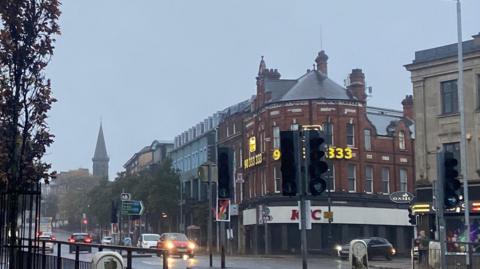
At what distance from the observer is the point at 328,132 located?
6481 centimetres

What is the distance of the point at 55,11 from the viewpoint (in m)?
15.5

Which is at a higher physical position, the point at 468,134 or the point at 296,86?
the point at 296,86

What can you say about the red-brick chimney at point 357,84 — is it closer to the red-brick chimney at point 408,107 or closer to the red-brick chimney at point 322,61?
the red-brick chimney at point 322,61

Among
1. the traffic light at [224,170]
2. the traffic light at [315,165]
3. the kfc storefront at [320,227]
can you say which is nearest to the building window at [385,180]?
the kfc storefront at [320,227]

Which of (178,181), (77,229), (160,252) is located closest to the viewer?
(160,252)

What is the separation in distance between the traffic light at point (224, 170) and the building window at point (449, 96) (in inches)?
836

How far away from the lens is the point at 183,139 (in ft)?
331

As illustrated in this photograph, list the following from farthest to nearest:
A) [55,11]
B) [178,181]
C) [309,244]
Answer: [178,181]
[309,244]
[55,11]

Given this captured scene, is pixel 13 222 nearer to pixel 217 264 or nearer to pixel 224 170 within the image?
pixel 224 170

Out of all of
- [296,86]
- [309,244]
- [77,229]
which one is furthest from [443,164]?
[77,229]

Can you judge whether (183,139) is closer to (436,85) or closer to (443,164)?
(436,85)

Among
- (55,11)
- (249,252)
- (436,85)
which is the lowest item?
(249,252)

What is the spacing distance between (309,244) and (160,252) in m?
51.3

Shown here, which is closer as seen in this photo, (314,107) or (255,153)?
(314,107)
